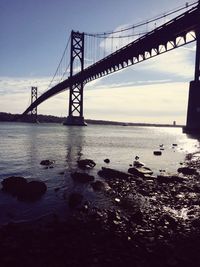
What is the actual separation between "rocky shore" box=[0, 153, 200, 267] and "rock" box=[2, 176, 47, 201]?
60.5 inches

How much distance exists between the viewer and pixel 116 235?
290 inches

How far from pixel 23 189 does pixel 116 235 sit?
5008mm

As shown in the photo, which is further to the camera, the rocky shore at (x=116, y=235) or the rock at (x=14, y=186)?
the rock at (x=14, y=186)

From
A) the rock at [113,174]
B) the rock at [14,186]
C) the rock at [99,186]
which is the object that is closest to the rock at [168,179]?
the rock at [113,174]

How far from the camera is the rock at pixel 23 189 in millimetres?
10862

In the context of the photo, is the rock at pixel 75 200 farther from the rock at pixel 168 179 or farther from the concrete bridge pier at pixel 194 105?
the concrete bridge pier at pixel 194 105

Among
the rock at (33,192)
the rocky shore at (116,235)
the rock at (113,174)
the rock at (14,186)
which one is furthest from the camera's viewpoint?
the rock at (113,174)

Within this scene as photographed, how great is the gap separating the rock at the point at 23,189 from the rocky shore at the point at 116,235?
154cm

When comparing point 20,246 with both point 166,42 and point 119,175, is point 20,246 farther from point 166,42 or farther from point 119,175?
point 166,42

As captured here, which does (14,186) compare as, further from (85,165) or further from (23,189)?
(85,165)

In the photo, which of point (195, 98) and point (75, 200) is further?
point (195, 98)

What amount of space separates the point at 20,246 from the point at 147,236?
9.80 feet

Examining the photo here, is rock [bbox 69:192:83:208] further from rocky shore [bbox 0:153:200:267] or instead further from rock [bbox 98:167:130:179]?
rock [bbox 98:167:130:179]

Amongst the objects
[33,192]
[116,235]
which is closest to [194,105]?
[33,192]
